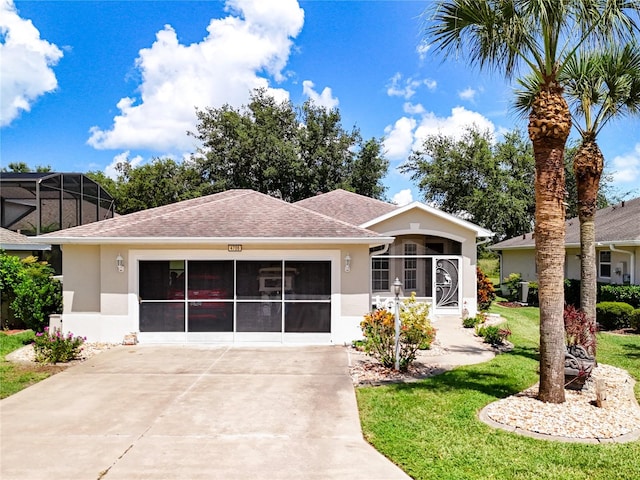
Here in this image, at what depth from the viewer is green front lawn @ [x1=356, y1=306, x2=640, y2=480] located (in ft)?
15.5

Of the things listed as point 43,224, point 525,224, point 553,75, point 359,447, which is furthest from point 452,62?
point 525,224

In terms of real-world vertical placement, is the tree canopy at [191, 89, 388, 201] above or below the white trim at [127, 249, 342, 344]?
above

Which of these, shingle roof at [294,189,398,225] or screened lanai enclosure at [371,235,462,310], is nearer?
screened lanai enclosure at [371,235,462,310]

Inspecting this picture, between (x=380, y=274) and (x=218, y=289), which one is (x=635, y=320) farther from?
(x=218, y=289)

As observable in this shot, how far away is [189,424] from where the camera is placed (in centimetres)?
620

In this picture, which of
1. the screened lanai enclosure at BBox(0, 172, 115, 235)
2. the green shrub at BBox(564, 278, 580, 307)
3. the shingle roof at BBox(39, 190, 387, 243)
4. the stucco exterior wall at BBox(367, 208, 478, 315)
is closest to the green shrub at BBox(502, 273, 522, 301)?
the green shrub at BBox(564, 278, 580, 307)

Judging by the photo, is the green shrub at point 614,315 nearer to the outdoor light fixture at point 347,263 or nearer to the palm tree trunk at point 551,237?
the outdoor light fixture at point 347,263

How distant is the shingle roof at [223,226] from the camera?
11555 millimetres

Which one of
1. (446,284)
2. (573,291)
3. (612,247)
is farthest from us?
(573,291)

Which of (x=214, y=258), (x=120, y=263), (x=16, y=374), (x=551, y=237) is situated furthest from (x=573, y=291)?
(x=16, y=374)

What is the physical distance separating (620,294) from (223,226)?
14780 mm

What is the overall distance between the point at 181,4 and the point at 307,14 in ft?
16.3

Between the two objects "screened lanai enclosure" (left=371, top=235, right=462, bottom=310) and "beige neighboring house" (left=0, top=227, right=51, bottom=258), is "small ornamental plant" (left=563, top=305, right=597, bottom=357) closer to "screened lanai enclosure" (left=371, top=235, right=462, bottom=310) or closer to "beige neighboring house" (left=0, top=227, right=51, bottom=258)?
"screened lanai enclosure" (left=371, top=235, right=462, bottom=310)

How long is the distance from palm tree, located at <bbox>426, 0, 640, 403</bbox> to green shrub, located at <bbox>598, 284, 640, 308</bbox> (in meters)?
11.7
